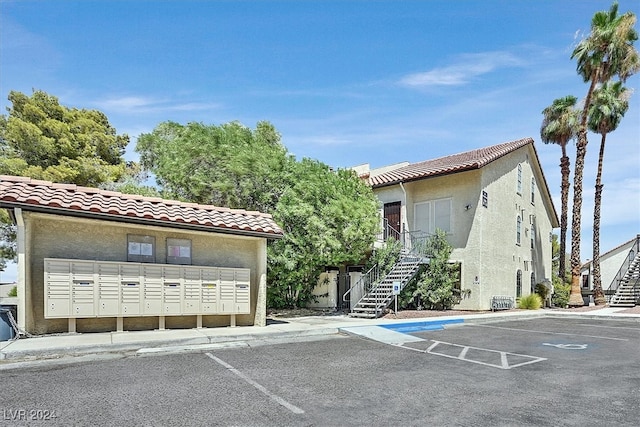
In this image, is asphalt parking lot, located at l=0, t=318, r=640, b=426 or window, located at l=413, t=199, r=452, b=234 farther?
window, located at l=413, t=199, r=452, b=234

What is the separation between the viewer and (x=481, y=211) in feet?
62.9

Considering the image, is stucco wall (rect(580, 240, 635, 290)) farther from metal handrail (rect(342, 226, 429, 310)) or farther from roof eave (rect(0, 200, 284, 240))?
roof eave (rect(0, 200, 284, 240))

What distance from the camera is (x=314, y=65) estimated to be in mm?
14992

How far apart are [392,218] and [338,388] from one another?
52.4 ft

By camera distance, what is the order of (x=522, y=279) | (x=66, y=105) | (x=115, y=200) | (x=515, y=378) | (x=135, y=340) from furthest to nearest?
(x=66, y=105) < (x=522, y=279) < (x=115, y=200) < (x=135, y=340) < (x=515, y=378)

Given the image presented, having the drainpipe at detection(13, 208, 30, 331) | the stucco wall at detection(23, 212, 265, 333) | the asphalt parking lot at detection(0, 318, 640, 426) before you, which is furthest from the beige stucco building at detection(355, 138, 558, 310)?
the drainpipe at detection(13, 208, 30, 331)

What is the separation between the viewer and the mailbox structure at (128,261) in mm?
9289

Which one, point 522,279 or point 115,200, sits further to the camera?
point 522,279

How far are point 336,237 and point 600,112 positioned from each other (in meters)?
18.3

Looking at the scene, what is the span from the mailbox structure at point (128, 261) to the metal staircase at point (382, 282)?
16.7 ft

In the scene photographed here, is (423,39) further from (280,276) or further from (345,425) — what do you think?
(345,425)

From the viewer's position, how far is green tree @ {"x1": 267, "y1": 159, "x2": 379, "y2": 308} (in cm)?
1470

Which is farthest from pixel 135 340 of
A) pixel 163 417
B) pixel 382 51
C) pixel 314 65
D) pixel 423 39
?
pixel 423 39

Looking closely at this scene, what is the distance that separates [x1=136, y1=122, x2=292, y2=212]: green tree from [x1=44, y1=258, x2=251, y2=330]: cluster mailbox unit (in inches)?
178
